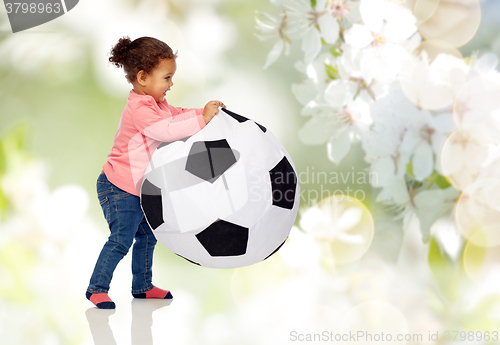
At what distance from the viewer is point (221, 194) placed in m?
0.89

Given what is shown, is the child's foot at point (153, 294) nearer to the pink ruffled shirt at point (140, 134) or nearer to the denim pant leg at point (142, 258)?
the denim pant leg at point (142, 258)

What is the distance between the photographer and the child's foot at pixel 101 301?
102cm

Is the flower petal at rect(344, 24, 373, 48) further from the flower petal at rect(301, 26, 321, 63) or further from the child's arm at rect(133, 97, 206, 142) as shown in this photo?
the child's arm at rect(133, 97, 206, 142)

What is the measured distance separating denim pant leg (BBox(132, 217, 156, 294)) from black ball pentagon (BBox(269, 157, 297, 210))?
0.41 metres

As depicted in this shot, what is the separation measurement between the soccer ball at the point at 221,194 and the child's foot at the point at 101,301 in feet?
0.74

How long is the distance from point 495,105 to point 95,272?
1174 mm

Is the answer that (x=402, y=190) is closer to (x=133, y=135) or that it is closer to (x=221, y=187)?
(x=221, y=187)

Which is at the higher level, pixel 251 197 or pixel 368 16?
pixel 368 16

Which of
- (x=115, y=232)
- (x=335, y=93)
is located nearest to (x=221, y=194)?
(x=115, y=232)

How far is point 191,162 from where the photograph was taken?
0.91m

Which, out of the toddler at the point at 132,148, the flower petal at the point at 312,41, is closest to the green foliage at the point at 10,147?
the toddler at the point at 132,148

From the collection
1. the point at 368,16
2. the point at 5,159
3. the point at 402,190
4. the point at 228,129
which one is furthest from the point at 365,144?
the point at 5,159

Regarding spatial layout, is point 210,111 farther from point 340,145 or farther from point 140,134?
point 340,145

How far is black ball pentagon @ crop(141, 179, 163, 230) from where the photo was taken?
0.93 metres
